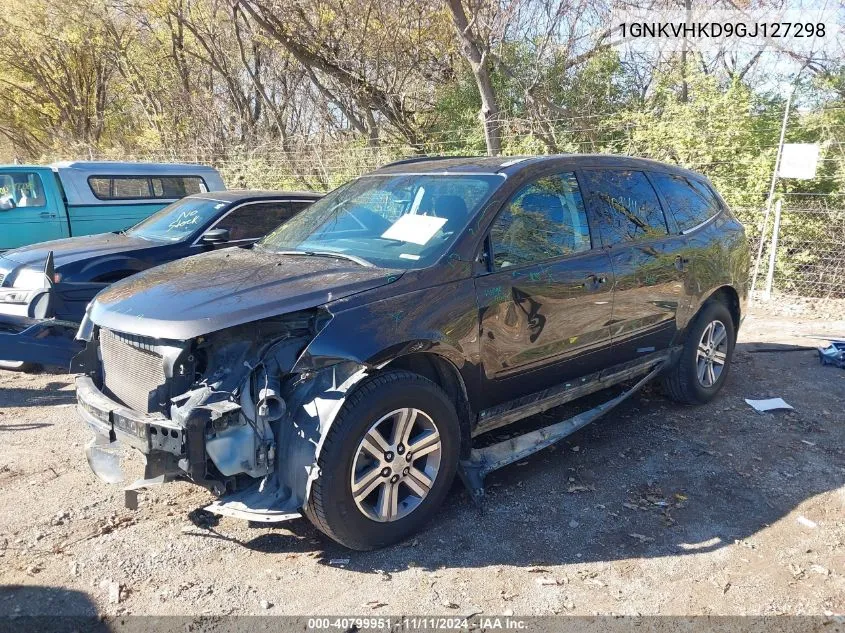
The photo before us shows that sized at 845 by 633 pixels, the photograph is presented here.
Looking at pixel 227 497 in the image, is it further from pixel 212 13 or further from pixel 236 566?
pixel 212 13

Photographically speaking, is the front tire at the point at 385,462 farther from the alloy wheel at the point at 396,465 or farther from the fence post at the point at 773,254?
the fence post at the point at 773,254

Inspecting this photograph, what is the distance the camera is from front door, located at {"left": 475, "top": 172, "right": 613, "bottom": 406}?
142 inches

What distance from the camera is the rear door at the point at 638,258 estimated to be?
4336mm

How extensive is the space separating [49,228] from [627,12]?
1064 cm

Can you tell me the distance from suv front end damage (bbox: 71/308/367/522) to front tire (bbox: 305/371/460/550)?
0.29 ft

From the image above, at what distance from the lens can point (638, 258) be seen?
175 inches

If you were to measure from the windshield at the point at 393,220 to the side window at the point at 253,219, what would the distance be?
9.11ft

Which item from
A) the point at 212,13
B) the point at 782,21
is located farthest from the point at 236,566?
the point at 212,13

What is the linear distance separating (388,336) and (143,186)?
25.2ft

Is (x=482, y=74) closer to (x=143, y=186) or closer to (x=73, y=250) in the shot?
(x=143, y=186)

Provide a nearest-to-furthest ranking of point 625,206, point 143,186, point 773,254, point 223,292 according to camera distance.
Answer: point 223,292, point 625,206, point 773,254, point 143,186

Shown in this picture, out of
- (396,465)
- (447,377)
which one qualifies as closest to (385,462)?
(396,465)

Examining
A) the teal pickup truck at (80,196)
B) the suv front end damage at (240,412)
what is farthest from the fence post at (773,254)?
the teal pickup truck at (80,196)

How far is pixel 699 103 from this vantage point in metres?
9.38
